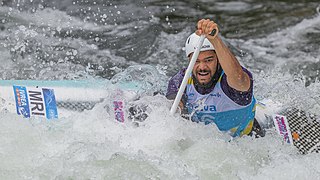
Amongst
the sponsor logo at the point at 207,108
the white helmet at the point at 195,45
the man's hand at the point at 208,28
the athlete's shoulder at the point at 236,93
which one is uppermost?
the man's hand at the point at 208,28

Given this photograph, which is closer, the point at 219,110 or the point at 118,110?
the point at 219,110

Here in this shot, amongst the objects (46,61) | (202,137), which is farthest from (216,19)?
(202,137)

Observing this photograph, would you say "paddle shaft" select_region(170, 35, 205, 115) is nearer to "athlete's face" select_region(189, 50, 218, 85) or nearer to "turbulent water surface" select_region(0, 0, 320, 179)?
"turbulent water surface" select_region(0, 0, 320, 179)

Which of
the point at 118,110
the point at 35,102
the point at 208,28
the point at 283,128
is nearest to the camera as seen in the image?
the point at 208,28

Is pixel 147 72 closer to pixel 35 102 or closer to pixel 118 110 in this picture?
pixel 118 110

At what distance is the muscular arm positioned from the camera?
4.25 meters

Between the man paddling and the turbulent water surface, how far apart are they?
0.17 m

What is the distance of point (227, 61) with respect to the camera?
4328 millimetres

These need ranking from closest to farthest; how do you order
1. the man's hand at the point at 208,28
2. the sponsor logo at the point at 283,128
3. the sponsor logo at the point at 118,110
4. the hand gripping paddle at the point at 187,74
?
the man's hand at the point at 208,28 → the hand gripping paddle at the point at 187,74 → the sponsor logo at the point at 118,110 → the sponsor logo at the point at 283,128

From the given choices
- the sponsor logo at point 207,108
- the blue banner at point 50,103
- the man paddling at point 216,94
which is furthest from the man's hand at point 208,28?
the blue banner at point 50,103

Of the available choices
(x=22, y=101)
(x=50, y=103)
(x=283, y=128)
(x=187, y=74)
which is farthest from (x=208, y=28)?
(x=22, y=101)

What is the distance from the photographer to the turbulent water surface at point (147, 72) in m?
4.24

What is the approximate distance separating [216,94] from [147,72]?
1027 mm

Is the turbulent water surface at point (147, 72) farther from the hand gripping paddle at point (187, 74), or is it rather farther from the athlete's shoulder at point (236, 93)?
the athlete's shoulder at point (236, 93)
